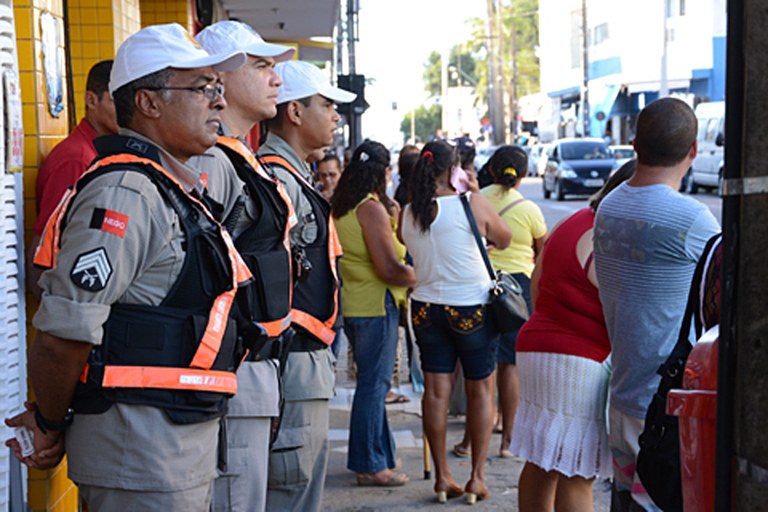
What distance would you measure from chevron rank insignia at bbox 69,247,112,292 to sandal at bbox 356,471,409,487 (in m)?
4.02

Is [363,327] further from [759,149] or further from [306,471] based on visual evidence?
[759,149]

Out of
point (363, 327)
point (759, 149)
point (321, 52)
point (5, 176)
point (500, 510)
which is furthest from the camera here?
point (321, 52)

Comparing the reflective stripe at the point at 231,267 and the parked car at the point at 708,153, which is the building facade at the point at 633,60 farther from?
the reflective stripe at the point at 231,267

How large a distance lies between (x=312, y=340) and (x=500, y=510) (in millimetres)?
2331

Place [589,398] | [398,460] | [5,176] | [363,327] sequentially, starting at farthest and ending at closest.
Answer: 1. [398,460]
2. [363,327]
3. [589,398]
4. [5,176]

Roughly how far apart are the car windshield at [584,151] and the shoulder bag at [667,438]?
3221cm

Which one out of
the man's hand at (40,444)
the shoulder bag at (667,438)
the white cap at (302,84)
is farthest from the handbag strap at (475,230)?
the man's hand at (40,444)

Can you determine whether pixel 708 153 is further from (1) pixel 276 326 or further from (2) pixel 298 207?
(1) pixel 276 326

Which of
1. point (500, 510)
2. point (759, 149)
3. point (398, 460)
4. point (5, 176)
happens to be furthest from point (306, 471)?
point (398, 460)

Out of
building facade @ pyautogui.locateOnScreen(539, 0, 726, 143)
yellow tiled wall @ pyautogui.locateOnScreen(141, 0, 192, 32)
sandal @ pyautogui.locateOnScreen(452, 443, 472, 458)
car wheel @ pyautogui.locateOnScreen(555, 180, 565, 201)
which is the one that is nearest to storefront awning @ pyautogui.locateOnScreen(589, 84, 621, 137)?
building facade @ pyautogui.locateOnScreen(539, 0, 726, 143)

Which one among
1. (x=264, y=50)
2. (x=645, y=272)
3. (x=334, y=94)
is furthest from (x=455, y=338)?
(x=264, y=50)

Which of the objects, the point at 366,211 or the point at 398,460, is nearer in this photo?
the point at 366,211

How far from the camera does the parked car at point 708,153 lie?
1198 inches

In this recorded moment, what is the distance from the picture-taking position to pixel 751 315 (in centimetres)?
189
